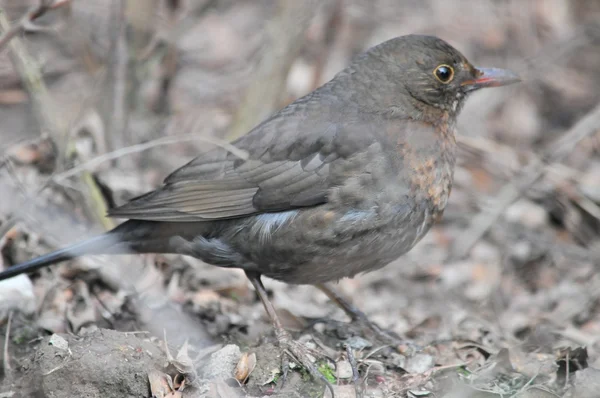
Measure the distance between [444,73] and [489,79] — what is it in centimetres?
32

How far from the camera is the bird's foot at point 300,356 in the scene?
411 cm

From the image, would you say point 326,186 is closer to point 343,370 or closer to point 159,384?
point 343,370

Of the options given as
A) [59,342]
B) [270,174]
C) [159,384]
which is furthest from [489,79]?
[59,342]

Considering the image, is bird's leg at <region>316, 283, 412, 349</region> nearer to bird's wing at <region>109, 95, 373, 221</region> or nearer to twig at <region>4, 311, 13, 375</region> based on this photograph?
bird's wing at <region>109, 95, 373, 221</region>

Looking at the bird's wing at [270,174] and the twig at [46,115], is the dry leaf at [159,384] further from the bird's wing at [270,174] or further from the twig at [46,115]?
the twig at [46,115]

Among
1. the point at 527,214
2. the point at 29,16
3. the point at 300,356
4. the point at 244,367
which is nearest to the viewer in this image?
the point at 29,16

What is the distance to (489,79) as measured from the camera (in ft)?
16.2

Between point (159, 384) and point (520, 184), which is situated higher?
point (520, 184)

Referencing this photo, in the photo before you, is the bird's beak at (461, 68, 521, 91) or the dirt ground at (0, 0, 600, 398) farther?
the bird's beak at (461, 68, 521, 91)

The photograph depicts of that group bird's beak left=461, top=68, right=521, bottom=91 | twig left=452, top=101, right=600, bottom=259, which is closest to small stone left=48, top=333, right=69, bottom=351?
bird's beak left=461, top=68, right=521, bottom=91

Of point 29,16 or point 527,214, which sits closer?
point 29,16

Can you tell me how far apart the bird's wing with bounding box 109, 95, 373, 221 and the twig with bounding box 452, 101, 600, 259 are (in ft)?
7.85

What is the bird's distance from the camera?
4.35 metres

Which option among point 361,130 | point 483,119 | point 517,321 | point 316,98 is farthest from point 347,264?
point 483,119
